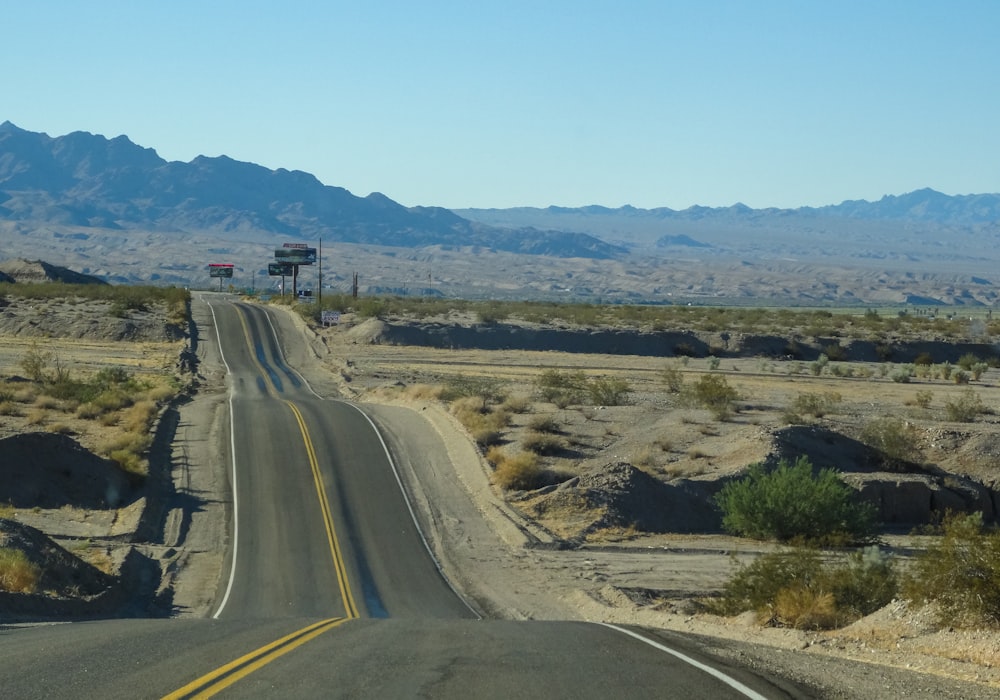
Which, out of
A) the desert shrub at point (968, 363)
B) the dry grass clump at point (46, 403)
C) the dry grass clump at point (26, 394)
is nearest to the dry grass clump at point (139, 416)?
the dry grass clump at point (46, 403)

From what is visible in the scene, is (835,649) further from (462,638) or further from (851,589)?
(462,638)

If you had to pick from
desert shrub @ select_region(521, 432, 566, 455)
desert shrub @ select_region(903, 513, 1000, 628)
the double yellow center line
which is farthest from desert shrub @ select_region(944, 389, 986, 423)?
desert shrub @ select_region(903, 513, 1000, 628)

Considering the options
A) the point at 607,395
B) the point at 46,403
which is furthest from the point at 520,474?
the point at 46,403

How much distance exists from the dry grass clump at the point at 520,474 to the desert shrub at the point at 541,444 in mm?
2658

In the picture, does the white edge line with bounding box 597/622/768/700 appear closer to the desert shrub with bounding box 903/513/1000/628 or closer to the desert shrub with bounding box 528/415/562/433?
the desert shrub with bounding box 903/513/1000/628

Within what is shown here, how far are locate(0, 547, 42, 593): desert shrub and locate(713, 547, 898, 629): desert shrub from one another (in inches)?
467

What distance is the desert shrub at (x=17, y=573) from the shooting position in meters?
18.1

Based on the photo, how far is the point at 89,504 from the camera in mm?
31094

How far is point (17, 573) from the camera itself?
724 inches

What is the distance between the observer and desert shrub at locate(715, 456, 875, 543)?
28672mm

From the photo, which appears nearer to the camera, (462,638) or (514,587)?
(462,638)

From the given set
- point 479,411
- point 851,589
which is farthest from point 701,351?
point 851,589

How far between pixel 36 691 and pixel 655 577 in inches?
685

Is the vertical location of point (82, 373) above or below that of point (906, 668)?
below
